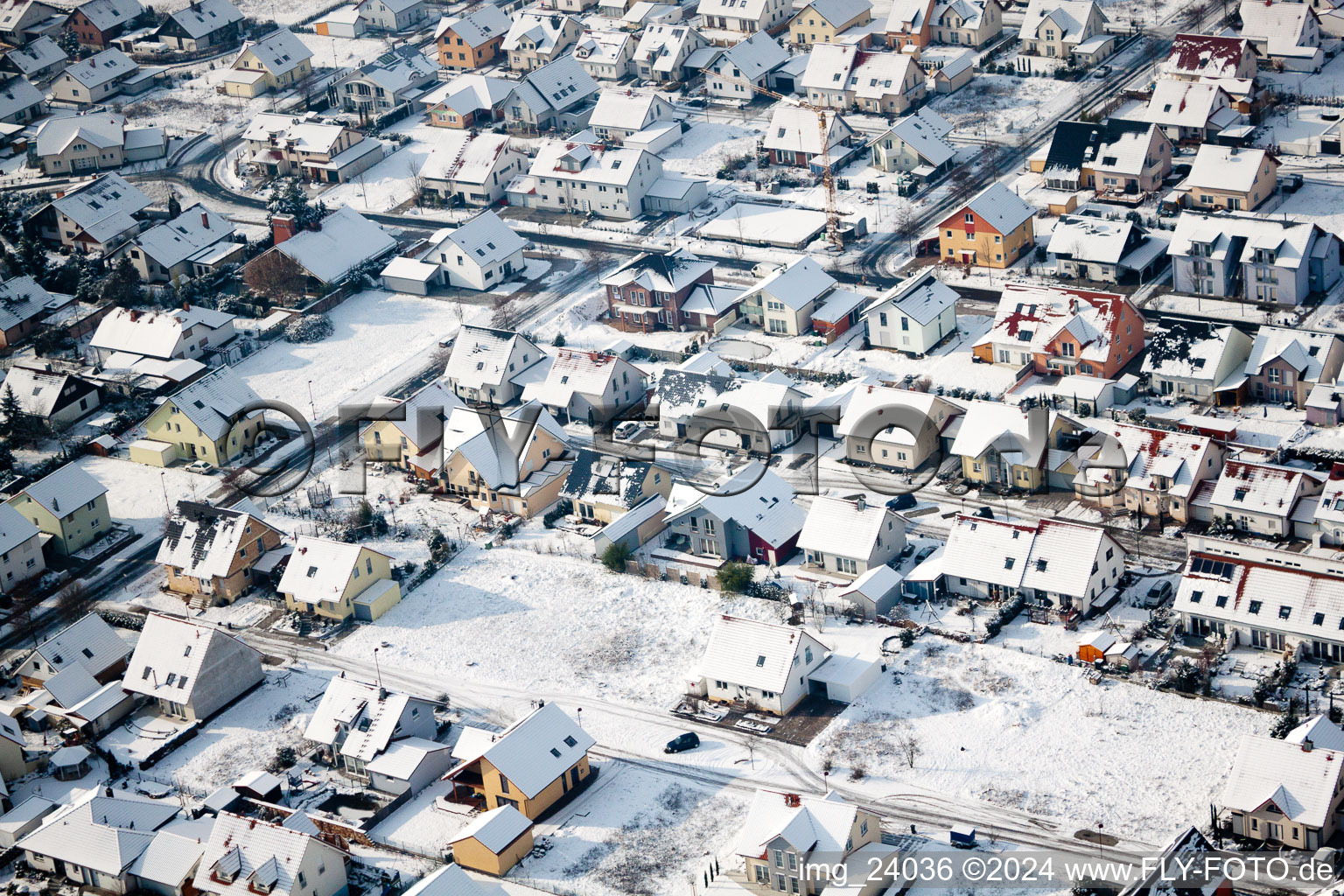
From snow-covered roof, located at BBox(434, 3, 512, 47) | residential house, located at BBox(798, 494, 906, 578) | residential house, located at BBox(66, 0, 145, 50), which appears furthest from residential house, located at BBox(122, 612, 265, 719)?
residential house, located at BBox(66, 0, 145, 50)

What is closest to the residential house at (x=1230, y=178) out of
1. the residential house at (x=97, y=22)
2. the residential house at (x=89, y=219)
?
the residential house at (x=89, y=219)

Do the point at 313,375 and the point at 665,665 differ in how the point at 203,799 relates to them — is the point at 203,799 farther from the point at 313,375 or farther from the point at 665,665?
the point at 313,375

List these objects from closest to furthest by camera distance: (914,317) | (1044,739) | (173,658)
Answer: (1044,739) → (173,658) → (914,317)

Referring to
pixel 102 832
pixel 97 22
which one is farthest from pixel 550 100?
pixel 102 832

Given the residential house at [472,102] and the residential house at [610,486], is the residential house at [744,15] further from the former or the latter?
the residential house at [610,486]

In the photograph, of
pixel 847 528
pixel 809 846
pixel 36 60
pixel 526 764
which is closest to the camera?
pixel 809 846

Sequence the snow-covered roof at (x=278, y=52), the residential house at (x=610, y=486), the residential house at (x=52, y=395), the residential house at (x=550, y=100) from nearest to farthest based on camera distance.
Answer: the residential house at (x=610, y=486)
the residential house at (x=52, y=395)
the residential house at (x=550, y=100)
the snow-covered roof at (x=278, y=52)

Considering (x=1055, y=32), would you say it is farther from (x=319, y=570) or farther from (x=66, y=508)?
(x=66, y=508)
